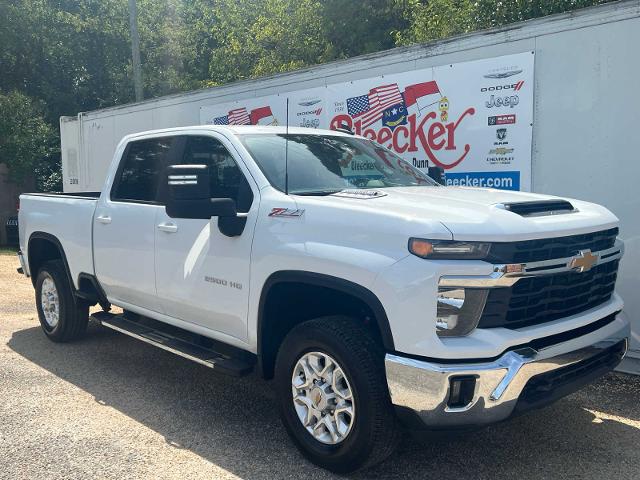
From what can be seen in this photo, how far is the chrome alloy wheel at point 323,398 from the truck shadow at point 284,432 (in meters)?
0.26

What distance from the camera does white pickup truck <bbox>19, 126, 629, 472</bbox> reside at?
3086 mm

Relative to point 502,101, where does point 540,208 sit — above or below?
below

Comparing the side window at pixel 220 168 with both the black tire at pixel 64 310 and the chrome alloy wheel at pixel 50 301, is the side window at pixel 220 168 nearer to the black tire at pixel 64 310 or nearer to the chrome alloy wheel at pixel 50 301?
the black tire at pixel 64 310

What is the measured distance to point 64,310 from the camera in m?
6.14

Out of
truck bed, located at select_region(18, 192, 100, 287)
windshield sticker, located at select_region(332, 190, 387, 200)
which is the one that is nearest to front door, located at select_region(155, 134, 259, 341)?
windshield sticker, located at select_region(332, 190, 387, 200)

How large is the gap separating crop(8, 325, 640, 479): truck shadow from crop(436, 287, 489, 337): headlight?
1.86 feet

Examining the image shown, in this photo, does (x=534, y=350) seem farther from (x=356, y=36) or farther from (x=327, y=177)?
(x=356, y=36)

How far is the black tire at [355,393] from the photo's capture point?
129 inches

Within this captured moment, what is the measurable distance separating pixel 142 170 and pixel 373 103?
2.86 meters

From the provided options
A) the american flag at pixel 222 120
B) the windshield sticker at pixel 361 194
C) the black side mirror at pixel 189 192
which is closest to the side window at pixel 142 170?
the black side mirror at pixel 189 192

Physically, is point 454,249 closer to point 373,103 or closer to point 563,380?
point 563,380

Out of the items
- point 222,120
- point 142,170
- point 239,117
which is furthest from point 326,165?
point 222,120

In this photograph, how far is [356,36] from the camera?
2042 cm

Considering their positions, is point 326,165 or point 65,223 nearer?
point 326,165
